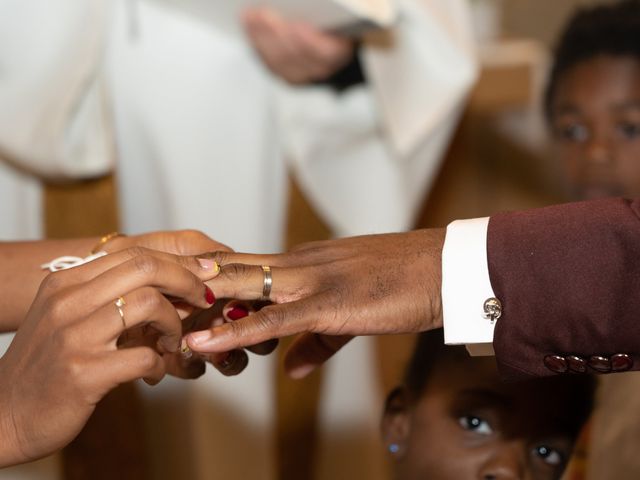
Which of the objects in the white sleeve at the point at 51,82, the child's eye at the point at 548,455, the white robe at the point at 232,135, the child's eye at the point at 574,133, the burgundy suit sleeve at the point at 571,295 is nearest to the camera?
the burgundy suit sleeve at the point at 571,295

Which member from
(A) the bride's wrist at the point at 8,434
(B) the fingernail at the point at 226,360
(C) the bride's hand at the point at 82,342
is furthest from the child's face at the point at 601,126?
(A) the bride's wrist at the point at 8,434

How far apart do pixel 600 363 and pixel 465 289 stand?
0.16 m

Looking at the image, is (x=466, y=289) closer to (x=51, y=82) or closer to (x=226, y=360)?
(x=226, y=360)

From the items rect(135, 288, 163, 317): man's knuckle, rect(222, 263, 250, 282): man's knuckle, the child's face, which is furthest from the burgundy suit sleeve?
the child's face

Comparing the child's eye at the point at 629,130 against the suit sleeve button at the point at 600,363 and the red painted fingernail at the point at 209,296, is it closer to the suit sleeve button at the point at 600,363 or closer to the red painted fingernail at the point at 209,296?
the suit sleeve button at the point at 600,363

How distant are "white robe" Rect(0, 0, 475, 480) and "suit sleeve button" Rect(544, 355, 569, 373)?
1.08 meters

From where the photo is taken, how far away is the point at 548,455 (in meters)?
1.34

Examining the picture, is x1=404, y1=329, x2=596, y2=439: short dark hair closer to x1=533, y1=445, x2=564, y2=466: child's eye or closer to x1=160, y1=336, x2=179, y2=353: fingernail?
x1=533, y1=445, x2=564, y2=466: child's eye

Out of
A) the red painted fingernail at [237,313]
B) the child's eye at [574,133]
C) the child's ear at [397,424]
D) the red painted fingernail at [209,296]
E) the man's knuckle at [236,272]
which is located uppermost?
the man's knuckle at [236,272]

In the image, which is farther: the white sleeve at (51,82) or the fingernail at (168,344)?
the white sleeve at (51,82)

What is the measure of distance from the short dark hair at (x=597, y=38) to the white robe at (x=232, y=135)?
330 mm

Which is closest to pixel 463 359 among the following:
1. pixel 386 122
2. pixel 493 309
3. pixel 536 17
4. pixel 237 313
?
pixel 493 309

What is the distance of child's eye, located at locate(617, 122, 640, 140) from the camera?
2336 millimetres

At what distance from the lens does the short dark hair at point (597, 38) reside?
246cm
